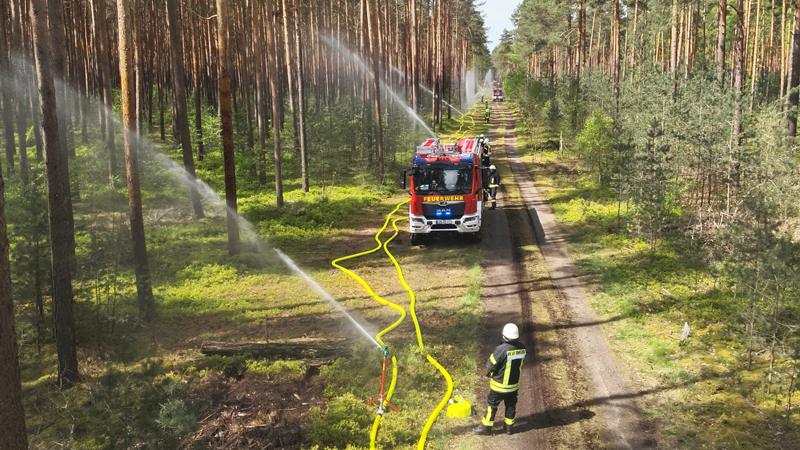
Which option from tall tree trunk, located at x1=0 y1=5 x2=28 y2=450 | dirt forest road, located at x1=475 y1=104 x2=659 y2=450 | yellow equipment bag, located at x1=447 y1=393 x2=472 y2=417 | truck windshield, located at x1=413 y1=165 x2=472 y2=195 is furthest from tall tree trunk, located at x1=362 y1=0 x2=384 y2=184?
tall tree trunk, located at x1=0 y1=5 x2=28 y2=450

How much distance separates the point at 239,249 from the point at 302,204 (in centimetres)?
673

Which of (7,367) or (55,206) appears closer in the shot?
(7,367)

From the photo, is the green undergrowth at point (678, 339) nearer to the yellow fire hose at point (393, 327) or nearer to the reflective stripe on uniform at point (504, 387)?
the reflective stripe on uniform at point (504, 387)

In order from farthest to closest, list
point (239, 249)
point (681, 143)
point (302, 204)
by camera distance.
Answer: point (302, 204) < point (681, 143) < point (239, 249)

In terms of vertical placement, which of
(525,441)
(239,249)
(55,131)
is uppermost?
(55,131)

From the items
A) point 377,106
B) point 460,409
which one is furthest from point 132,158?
point 377,106

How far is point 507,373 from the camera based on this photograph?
8211 mm

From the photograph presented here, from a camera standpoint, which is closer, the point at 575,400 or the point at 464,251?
the point at 575,400

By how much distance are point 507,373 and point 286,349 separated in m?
4.97

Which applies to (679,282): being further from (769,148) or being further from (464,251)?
(464,251)

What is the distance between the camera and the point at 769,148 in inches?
596

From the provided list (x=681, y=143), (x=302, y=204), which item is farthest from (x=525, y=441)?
(x=302, y=204)

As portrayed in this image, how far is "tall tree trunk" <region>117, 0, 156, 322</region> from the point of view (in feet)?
39.3

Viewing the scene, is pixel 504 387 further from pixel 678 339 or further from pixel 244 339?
pixel 244 339
